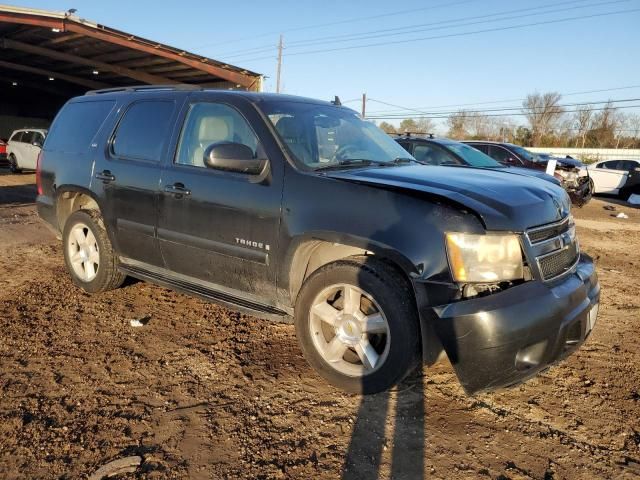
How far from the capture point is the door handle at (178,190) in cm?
372

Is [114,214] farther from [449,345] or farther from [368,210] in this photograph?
[449,345]

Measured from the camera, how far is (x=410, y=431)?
2713mm

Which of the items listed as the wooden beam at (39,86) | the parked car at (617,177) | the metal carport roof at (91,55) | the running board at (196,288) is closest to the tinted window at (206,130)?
the running board at (196,288)

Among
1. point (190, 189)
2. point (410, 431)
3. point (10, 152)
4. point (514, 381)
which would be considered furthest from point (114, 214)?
point (10, 152)

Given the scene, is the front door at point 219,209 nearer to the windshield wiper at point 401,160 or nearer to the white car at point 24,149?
the windshield wiper at point 401,160

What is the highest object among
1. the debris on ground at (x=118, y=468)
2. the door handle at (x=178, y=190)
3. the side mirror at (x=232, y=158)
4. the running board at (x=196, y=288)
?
the side mirror at (x=232, y=158)

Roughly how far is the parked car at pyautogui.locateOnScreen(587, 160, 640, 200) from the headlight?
17.1 meters

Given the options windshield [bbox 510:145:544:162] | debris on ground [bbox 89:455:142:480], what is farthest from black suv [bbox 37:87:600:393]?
windshield [bbox 510:145:544:162]

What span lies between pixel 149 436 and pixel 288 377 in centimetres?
98

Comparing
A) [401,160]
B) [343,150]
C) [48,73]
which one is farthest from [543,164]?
[48,73]

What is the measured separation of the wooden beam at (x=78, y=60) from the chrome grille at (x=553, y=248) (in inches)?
788

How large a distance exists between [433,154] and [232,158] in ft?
21.9

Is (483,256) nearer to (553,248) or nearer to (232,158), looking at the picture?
(553,248)

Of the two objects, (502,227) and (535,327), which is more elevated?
(502,227)
